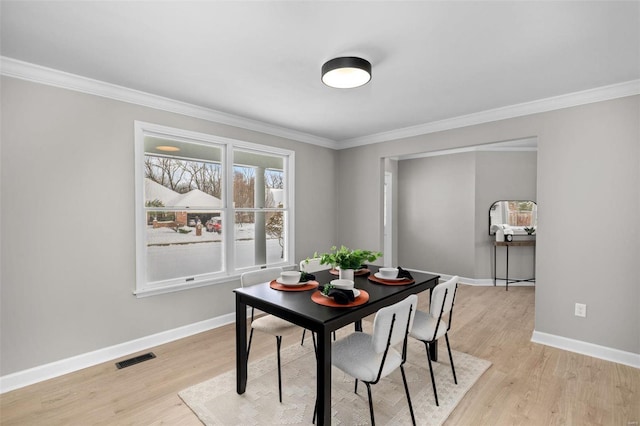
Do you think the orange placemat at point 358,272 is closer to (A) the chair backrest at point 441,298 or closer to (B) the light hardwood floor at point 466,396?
(A) the chair backrest at point 441,298

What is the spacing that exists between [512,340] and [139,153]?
4.30 meters

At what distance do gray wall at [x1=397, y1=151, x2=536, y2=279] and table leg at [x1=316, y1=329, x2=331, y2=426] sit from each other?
472 cm

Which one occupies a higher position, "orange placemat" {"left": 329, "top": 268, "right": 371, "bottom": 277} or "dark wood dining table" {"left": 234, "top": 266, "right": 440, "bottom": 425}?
"orange placemat" {"left": 329, "top": 268, "right": 371, "bottom": 277}

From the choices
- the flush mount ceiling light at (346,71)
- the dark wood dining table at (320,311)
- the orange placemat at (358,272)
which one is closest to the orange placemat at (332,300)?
the dark wood dining table at (320,311)

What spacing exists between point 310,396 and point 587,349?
9.04 ft

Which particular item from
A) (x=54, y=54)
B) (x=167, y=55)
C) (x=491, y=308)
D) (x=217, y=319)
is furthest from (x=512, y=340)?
(x=54, y=54)

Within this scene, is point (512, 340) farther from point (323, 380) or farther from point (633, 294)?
point (323, 380)

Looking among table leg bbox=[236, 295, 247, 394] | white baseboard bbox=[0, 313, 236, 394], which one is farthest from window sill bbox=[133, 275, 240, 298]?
table leg bbox=[236, 295, 247, 394]

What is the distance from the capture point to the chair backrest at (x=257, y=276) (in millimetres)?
2695

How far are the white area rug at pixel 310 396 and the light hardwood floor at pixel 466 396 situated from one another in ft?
0.32

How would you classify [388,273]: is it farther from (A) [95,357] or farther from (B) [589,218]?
(A) [95,357]

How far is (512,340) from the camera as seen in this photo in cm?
327

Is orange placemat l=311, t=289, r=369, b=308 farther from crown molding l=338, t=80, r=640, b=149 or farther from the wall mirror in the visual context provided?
the wall mirror

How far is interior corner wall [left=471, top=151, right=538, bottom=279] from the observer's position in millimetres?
5449
